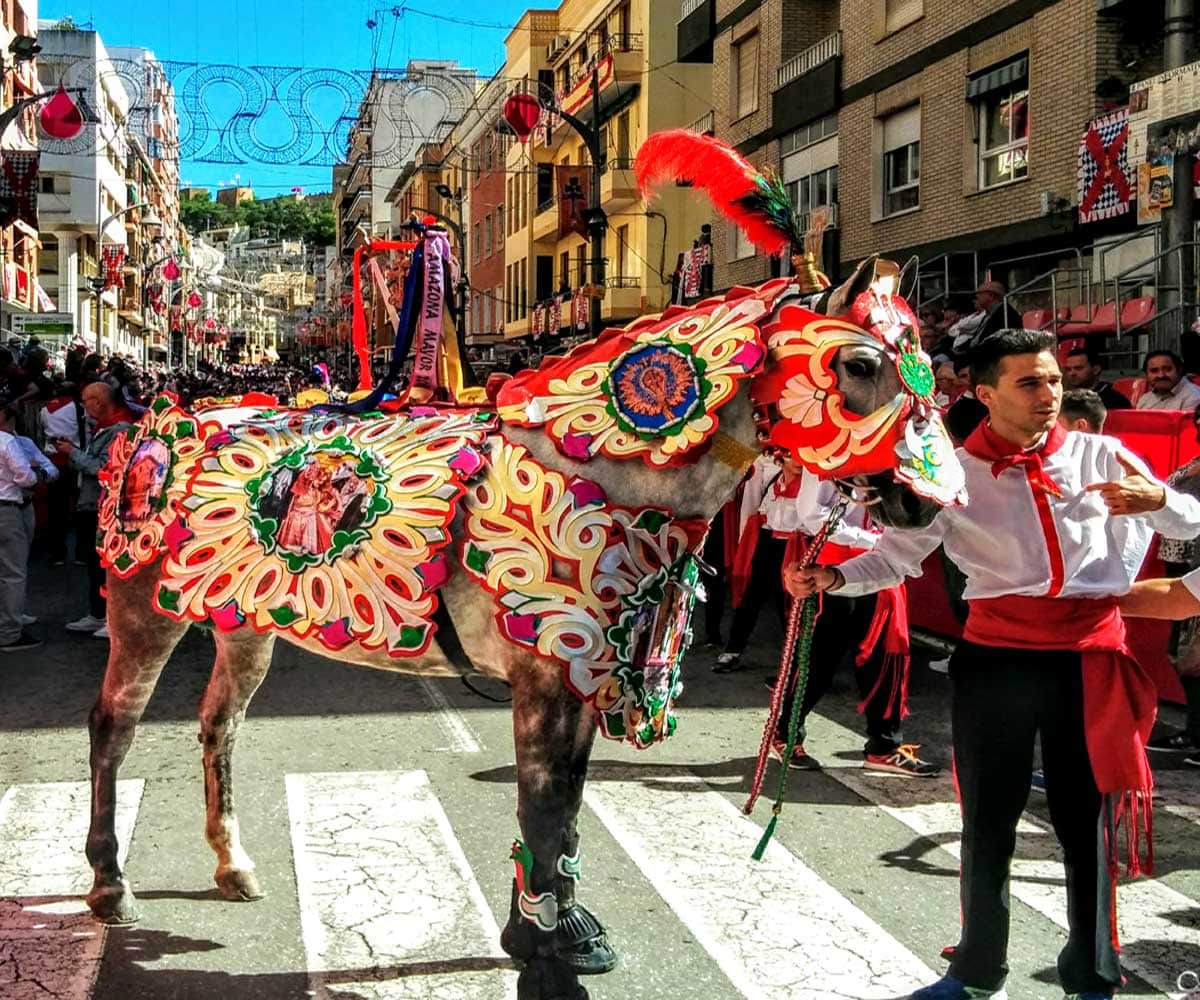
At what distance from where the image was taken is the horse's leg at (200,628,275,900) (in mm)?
5016

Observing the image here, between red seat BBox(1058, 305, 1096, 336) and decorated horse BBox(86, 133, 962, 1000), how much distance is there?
1174 centimetres

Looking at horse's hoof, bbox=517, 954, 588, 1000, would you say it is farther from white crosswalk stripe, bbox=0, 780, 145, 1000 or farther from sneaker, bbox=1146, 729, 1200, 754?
sneaker, bbox=1146, 729, 1200, 754

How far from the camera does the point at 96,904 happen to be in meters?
4.79

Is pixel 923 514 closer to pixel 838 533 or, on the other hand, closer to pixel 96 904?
pixel 838 533

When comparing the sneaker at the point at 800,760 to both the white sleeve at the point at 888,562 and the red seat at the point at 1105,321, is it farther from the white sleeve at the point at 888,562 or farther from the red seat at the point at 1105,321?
the red seat at the point at 1105,321

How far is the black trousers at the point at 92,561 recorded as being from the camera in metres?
10.9

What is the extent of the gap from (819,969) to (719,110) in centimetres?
2921

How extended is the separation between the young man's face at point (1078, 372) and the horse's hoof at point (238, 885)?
25.2 ft

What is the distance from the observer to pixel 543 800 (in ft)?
12.9

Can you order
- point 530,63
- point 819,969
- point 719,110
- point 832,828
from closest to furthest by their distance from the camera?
point 819,969, point 832,828, point 719,110, point 530,63

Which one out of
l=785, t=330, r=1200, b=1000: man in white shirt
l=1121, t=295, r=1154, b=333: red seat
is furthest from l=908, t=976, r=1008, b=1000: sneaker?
l=1121, t=295, r=1154, b=333: red seat

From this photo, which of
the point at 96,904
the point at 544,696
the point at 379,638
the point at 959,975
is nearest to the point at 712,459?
the point at 544,696

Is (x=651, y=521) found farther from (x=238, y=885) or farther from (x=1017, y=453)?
(x=238, y=885)

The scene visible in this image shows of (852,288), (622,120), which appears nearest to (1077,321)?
(852,288)
